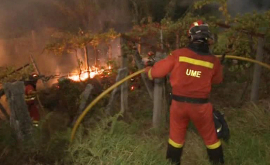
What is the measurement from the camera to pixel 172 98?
10.6 ft

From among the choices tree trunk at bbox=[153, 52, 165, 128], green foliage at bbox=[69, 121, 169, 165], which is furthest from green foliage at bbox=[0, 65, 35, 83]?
tree trunk at bbox=[153, 52, 165, 128]

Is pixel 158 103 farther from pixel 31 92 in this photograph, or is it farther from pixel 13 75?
pixel 13 75

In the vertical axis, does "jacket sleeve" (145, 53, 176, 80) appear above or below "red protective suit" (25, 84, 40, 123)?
above

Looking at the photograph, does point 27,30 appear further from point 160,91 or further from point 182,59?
point 182,59

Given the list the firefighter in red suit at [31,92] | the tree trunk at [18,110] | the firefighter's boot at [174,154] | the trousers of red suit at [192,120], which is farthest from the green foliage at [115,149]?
the firefighter in red suit at [31,92]

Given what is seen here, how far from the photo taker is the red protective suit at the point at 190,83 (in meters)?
3.01

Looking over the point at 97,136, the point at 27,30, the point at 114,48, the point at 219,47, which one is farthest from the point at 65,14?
the point at 97,136

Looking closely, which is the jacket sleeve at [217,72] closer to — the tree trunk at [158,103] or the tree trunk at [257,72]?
the tree trunk at [158,103]

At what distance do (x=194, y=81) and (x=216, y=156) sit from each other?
0.95m

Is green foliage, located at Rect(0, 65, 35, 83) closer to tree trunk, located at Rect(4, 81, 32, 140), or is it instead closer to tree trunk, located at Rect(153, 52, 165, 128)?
tree trunk, located at Rect(4, 81, 32, 140)

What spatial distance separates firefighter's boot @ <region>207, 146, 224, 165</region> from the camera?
3.22m

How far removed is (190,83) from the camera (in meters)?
3.04

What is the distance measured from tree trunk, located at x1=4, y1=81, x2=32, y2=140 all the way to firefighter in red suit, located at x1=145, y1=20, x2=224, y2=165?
5.64 feet

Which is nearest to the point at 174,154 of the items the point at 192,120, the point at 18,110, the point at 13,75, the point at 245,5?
the point at 192,120
